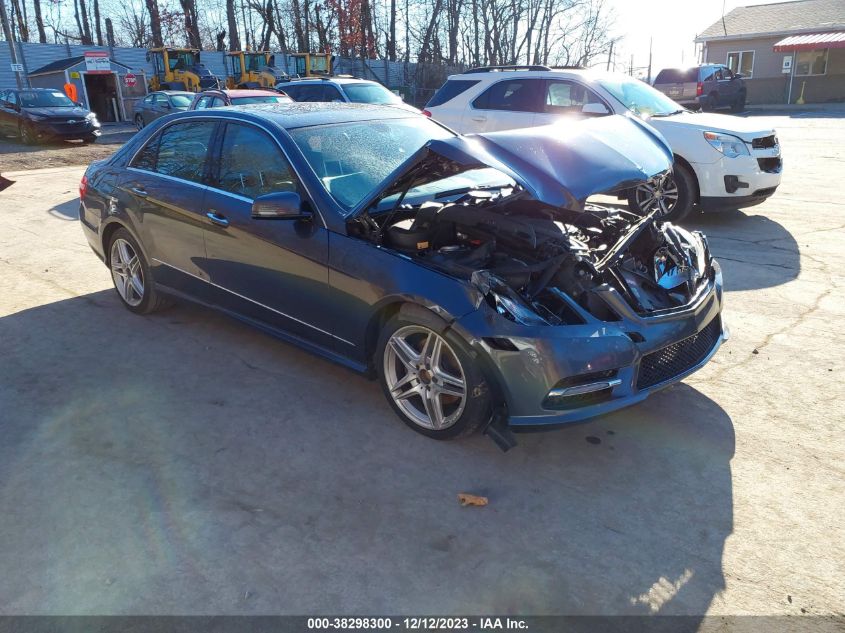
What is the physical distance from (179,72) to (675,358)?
3034cm

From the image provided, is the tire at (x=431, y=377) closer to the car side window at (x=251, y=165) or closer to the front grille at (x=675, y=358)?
the front grille at (x=675, y=358)

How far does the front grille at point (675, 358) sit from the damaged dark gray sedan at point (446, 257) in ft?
0.04

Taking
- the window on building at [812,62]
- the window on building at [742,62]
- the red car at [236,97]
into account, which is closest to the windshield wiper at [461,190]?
the red car at [236,97]

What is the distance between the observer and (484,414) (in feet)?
11.3

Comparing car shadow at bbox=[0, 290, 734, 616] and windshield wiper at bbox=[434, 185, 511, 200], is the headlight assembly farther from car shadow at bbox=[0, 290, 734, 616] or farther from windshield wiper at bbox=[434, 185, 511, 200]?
car shadow at bbox=[0, 290, 734, 616]

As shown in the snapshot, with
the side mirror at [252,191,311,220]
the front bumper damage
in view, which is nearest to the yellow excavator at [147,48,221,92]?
the side mirror at [252,191,311,220]

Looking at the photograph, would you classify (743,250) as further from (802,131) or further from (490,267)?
(802,131)

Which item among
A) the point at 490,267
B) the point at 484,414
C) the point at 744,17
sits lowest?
the point at 484,414

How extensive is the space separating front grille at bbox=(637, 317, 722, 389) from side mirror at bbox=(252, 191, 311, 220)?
2.05m

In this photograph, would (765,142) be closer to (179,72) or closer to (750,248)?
(750,248)

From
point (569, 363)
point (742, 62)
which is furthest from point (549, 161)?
point (742, 62)

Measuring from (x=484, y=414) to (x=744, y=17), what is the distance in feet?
147

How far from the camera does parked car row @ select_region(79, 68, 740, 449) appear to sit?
3314 millimetres

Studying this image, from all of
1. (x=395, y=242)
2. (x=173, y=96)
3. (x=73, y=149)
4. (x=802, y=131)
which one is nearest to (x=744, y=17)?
A: (x=802, y=131)
